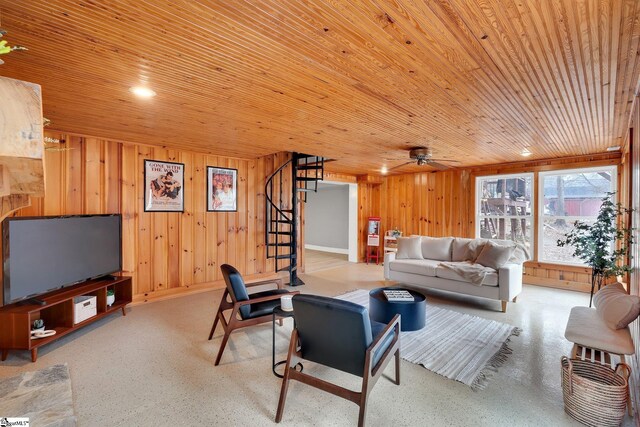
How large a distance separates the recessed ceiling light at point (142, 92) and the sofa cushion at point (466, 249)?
4878mm

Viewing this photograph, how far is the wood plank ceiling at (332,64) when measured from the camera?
1480 millimetres

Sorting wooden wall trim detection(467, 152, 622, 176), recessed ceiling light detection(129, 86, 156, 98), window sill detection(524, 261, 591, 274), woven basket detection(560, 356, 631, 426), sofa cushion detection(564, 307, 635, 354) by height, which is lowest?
woven basket detection(560, 356, 631, 426)

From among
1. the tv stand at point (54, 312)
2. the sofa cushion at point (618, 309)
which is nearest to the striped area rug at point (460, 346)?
the sofa cushion at point (618, 309)

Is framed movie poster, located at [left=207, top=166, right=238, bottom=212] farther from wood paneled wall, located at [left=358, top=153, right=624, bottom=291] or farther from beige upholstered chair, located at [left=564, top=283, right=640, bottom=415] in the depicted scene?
beige upholstered chair, located at [left=564, top=283, right=640, bottom=415]

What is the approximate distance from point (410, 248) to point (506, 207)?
2376 millimetres

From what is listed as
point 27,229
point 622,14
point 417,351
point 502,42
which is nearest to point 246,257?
point 27,229

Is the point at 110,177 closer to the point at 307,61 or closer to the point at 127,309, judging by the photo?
the point at 127,309

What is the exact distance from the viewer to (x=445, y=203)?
6.69 metres

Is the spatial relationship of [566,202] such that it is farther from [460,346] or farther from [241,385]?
[241,385]

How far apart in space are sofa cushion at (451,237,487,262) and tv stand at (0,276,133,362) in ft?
16.5

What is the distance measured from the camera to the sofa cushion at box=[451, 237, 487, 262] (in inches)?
189

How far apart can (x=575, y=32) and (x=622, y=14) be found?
184 millimetres

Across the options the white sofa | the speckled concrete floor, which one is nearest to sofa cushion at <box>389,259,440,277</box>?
the white sofa

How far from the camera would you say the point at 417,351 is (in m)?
2.80
